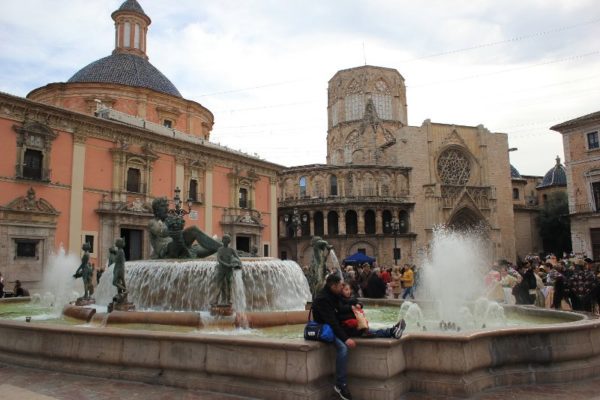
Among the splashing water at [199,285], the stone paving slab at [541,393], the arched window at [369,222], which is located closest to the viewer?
the stone paving slab at [541,393]

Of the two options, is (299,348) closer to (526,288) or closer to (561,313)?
(561,313)

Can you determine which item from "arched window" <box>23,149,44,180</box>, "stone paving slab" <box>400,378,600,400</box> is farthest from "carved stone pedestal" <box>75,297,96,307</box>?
"arched window" <box>23,149,44,180</box>

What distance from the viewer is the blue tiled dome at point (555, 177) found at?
54281 mm

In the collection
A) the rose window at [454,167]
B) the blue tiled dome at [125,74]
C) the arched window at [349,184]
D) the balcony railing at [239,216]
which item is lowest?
the balcony railing at [239,216]

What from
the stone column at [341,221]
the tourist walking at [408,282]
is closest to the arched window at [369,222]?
the stone column at [341,221]

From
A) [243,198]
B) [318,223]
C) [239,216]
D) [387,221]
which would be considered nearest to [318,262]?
[239,216]

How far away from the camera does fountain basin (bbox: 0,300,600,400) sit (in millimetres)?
4797

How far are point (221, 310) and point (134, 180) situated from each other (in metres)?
20.3

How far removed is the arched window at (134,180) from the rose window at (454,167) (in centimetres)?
2996

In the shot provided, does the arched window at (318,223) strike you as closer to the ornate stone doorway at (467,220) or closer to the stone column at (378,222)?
the stone column at (378,222)

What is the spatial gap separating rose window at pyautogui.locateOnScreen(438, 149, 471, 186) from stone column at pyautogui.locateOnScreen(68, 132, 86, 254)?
33.2 meters

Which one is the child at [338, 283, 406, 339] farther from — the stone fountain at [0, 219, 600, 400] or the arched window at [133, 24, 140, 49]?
the arched window at [133, 24, 140, 49]

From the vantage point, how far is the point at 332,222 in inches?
1703

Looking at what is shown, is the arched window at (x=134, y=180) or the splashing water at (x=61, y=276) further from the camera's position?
the arched window at (x=134, y=180)
